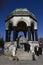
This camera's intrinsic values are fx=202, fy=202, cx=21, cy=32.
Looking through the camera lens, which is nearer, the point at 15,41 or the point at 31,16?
the point at 15,41

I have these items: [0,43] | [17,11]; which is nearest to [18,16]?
[17,11]

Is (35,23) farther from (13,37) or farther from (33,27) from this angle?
(13,37)

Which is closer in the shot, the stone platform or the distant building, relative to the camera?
the stone platform

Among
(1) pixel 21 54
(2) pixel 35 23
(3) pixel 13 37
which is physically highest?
(2) pixel 35 23

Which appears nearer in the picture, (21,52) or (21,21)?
(21,52)

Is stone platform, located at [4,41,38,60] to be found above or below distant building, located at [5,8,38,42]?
below

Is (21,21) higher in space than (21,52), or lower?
higher

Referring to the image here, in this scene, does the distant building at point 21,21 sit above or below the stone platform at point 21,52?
above

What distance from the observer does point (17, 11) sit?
25938mm

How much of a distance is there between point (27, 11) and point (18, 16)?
1.42 meters

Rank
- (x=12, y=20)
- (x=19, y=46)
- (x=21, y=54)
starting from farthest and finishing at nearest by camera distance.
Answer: (x=12, y=20) → (x=19, y=46) → (x=21, y=54)

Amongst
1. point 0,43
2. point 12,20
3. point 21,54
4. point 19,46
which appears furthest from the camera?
point 0,43

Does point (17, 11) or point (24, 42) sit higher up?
point (17, 11)

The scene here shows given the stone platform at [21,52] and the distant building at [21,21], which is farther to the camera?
the distant building at [21,21]
